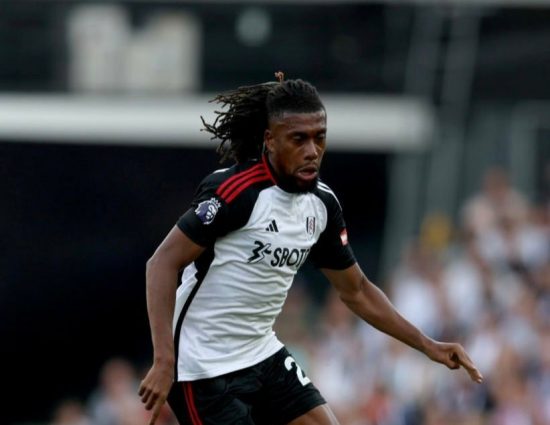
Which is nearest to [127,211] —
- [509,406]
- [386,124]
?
[386,124]

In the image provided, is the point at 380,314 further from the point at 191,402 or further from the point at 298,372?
the point at 191,402

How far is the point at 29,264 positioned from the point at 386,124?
4.27 meters

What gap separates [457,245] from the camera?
15008 millimetres

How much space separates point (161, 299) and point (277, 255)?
0.60 metres

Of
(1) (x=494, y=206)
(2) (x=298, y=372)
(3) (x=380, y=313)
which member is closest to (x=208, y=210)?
(2) (x=298, y=372)

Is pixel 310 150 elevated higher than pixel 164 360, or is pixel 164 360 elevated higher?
pixel 310 150

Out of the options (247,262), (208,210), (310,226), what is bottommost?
(247,262)

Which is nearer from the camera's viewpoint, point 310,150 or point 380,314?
point 310,150

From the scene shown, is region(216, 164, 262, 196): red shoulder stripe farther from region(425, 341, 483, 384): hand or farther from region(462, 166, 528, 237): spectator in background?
region(462, 166, 528, 237): spectator in background

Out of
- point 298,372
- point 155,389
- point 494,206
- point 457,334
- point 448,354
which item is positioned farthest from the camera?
point 494,206

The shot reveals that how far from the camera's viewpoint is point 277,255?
7422mm

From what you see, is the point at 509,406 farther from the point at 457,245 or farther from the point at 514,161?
the point at 514,161

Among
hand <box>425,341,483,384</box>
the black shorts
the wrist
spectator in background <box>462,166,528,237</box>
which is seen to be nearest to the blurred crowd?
spectator in background <box>462,166,528,237</box>

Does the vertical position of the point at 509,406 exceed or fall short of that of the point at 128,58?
it falls short
